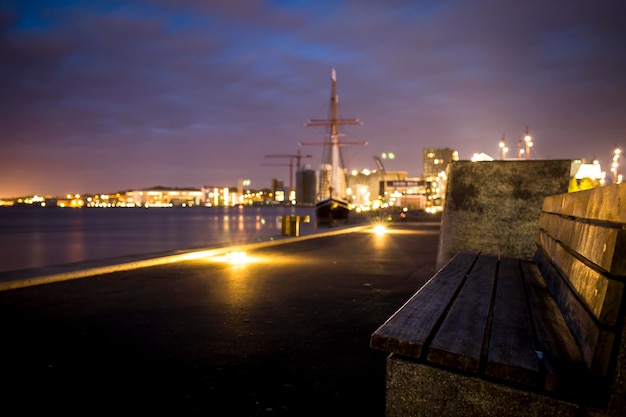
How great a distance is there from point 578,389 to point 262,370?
2749mm

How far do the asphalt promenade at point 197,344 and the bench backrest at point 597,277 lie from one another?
1563 millimetres

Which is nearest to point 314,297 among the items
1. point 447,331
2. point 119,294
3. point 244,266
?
point 119,294

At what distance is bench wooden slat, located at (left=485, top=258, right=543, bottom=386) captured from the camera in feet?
7.51

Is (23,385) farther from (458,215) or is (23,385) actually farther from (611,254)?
(458,215)

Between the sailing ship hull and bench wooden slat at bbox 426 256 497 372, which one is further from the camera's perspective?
the sailing ship hull

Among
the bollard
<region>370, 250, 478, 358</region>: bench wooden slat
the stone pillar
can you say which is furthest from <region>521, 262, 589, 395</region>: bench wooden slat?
the bollard

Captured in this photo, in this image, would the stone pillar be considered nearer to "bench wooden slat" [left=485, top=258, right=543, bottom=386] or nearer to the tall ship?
"bench wooden slat" [left=485, top=258, right=543, bottom=386]

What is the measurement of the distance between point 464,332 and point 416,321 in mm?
286

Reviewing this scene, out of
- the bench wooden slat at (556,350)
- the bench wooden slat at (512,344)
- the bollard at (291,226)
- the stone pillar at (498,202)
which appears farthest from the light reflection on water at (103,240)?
the bench wooden slat at (556,350)

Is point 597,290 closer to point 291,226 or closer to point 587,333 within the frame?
point 587,333

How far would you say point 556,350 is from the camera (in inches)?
98.7

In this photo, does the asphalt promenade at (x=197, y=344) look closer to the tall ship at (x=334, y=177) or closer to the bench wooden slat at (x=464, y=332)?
the bench wooden slat at (x=464, y=332)

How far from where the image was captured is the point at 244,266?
1178 cm

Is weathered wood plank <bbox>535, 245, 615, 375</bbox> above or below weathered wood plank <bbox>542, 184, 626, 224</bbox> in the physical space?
below
